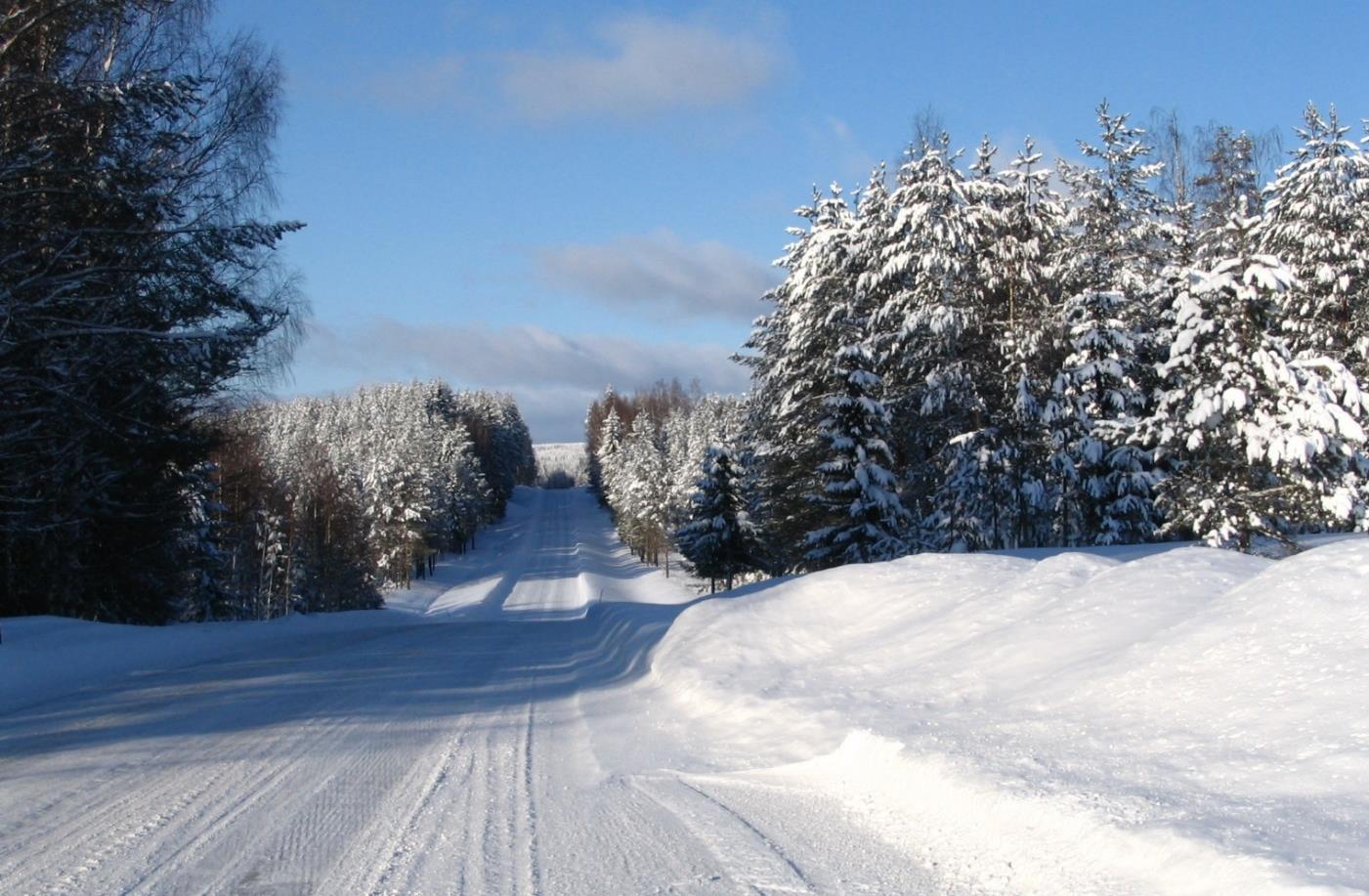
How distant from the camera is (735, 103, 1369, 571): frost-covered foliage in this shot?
23359 mm

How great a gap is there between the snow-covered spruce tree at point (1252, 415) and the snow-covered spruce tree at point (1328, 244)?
7659 mm

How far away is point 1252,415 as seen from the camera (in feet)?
51.0

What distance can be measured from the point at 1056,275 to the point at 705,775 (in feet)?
73.6

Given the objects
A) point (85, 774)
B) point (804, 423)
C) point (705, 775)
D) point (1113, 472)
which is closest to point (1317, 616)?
point (705, 775)

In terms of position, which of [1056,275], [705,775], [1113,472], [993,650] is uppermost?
[1056,275]

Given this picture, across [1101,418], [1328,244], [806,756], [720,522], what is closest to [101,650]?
[806,756]

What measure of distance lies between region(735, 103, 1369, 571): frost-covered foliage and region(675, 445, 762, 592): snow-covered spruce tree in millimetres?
12259

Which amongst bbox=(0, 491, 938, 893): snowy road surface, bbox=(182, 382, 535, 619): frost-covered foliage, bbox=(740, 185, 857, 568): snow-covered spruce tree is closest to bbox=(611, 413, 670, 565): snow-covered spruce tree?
bbox=(182, 382, 535, 619): frost-covered foliage

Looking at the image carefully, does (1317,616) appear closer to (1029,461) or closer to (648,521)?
(1029,461)

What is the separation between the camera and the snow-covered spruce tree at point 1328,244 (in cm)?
2286

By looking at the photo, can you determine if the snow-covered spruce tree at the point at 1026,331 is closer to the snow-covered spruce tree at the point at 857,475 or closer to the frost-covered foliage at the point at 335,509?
the snow-covered spruce tree at the point at 857,475

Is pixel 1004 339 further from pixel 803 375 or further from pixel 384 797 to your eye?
pixel 384 797

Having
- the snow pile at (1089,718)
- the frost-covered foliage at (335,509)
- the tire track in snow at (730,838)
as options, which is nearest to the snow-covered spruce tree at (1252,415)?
the snow pile at (1089,718)

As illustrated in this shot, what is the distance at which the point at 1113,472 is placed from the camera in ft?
77.9
